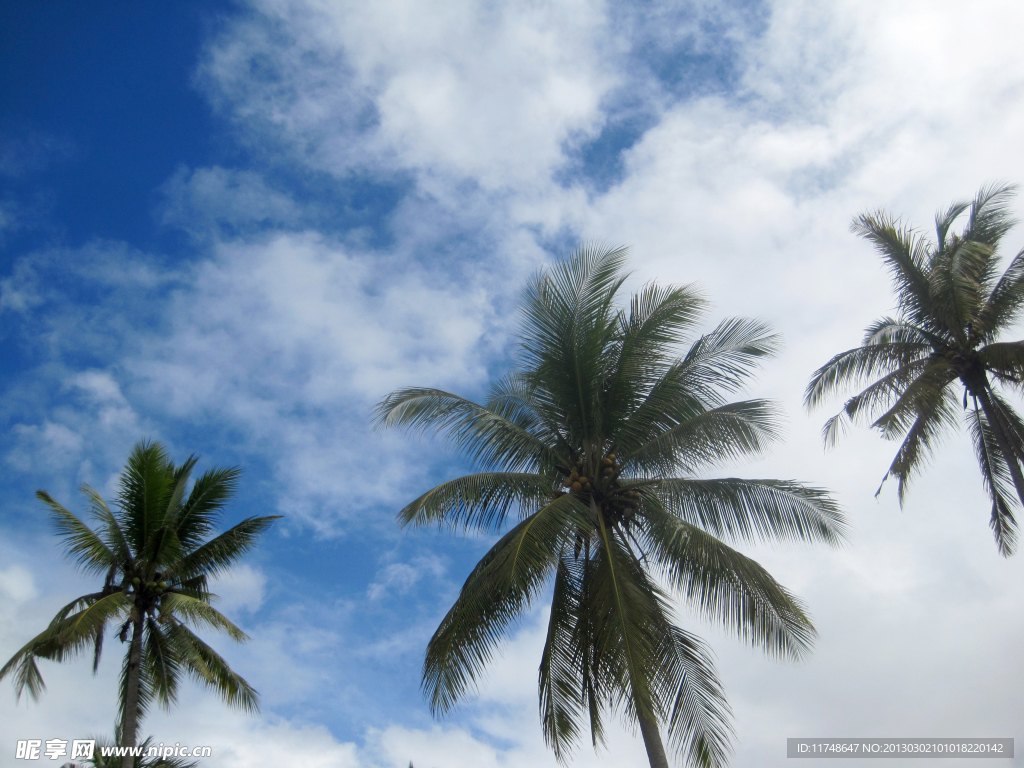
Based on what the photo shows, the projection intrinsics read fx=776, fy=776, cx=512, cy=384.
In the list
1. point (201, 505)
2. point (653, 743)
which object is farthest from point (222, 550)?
point (653, 743)

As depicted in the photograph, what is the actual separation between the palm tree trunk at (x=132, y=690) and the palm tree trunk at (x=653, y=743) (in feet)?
29.7

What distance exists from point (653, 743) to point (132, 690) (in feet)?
32.1

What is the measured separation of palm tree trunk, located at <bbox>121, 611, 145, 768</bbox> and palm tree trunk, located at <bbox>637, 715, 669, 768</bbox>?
906 centimetres

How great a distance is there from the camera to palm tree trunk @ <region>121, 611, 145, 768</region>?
45.9 ft

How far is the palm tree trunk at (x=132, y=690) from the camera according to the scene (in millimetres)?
13980

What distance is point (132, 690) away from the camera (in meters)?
14.4

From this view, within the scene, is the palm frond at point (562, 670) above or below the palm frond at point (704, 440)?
below

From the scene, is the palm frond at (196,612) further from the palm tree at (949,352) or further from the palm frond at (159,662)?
the palm tree at (949,352)

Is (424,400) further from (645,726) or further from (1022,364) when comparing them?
(1022,364)

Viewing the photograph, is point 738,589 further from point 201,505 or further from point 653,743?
point 201,505

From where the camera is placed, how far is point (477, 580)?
37.8 feet

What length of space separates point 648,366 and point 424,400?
3.85m

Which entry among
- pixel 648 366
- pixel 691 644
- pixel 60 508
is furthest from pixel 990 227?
pixel 60 508

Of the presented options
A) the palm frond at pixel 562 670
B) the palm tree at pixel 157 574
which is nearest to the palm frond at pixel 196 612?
the palm tree at pixel 157 574
